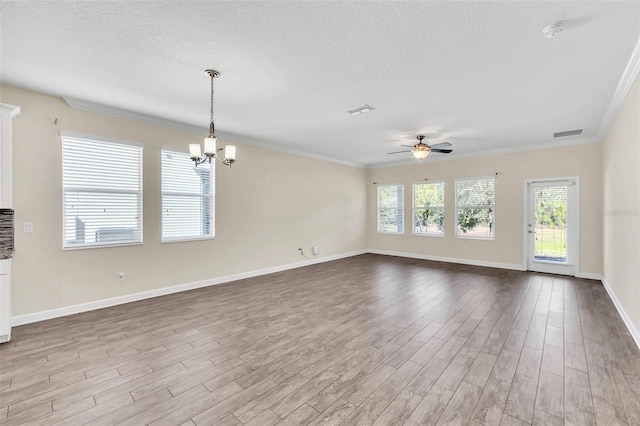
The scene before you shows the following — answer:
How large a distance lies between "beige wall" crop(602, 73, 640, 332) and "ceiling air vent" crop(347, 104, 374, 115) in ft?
9.15

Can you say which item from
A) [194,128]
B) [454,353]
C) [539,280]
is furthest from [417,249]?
[194,128]

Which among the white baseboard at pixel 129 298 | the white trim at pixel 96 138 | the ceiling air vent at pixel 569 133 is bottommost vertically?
the white baseboard at pixel 129 298

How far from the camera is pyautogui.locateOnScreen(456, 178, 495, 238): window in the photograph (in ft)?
22.6

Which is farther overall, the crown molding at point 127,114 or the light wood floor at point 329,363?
the crown molding at point 127,114

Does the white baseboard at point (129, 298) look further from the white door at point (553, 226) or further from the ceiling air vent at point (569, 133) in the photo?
the ceiling air vent at point (569, 133)

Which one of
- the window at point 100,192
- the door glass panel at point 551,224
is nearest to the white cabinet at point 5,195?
the window at point 100,192

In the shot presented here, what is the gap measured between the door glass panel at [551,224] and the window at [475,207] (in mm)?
882

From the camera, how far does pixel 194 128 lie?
196 inches

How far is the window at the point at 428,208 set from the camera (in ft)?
25.1

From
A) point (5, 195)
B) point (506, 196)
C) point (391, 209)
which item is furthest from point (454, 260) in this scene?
point (5, 195)

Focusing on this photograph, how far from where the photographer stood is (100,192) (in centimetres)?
398

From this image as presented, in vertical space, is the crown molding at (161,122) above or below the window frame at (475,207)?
above

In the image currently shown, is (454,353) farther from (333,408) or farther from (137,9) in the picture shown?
(137,9)

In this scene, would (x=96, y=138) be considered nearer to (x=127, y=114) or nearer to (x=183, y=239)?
(x=127, y=114)
